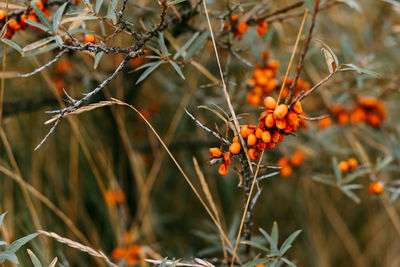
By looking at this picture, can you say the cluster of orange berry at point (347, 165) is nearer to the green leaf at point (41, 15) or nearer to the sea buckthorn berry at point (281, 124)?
the sea buckthorn berry at point (281, 124)

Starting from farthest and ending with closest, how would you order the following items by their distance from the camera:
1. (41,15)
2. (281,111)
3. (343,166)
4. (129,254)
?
(129,254) → (343,166) → (41,15) → (281,111)

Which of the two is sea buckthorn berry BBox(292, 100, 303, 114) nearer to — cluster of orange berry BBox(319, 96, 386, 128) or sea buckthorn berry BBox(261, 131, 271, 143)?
sea buckthorn berry BBox(261, 131, 271, 143)

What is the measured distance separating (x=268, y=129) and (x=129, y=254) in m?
0.76

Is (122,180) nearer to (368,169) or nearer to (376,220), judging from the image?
(368,169)

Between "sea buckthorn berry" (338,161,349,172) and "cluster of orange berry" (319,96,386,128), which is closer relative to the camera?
"sea buckthorn berry" (338,161,349,172)

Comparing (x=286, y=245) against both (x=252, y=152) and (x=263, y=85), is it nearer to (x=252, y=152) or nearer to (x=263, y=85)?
(x=252, y=152)

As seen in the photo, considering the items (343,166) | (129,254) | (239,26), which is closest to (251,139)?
(239,26)

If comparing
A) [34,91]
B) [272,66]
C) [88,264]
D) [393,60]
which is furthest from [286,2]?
[88,264]

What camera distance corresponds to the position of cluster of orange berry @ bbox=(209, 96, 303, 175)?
512mm

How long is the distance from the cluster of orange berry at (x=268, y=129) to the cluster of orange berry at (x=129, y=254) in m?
0.66

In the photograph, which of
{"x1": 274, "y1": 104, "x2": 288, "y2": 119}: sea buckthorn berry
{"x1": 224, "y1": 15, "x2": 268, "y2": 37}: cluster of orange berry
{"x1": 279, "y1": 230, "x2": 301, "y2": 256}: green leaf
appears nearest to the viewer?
{"x1": 274, "y1": 104, "x2": 288, "y2": 119}: sea buckthorn berry

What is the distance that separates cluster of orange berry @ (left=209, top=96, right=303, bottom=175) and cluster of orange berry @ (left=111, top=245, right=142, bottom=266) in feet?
2.17

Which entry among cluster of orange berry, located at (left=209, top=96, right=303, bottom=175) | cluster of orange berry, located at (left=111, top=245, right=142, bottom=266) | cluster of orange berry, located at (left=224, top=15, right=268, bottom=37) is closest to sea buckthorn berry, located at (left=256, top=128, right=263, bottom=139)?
cluster of orange berry, located at (left=209, top=96, right=303, bottom=175)

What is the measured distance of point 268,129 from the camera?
539 mm
